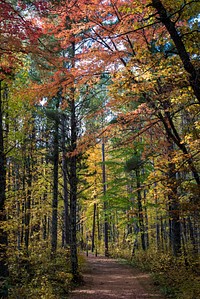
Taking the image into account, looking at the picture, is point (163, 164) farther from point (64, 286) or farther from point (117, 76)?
point (64, 286)

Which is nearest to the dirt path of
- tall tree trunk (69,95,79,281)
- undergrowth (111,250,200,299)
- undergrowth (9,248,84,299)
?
undergrowth (111,250,200,299)

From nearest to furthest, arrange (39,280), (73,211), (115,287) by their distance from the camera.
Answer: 1. (39,280)
2. (115,287)
3. (73,211)

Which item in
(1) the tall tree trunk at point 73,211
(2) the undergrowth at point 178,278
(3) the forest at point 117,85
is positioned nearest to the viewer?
(3) the forest at point 117,85

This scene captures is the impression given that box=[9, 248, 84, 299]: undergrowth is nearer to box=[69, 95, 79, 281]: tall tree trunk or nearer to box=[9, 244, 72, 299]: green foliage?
box=[9, 244, 72, 299]: green foliage

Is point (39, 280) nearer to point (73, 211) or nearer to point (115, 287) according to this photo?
point (73, 211)

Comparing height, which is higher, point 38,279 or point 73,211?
point 73,211

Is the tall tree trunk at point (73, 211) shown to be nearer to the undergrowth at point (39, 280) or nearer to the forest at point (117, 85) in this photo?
the forest at point (117, 85)

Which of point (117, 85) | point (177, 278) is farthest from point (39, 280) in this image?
point (117, 85)

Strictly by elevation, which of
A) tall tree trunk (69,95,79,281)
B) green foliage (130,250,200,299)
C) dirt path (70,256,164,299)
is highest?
tall tree trunk (69,95,79,281)

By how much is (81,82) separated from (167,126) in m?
3.21

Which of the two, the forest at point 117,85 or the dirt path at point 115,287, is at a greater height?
the forest at point 117,85

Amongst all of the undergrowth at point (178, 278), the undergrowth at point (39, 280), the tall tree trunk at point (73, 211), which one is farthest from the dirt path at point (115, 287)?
the tall tree trunk at point (73, 211)

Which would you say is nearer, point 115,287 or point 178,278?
point 178,278

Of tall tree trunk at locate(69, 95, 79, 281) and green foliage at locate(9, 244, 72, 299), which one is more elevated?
tall tree trunk at locate(69, 95, 79, 281)
